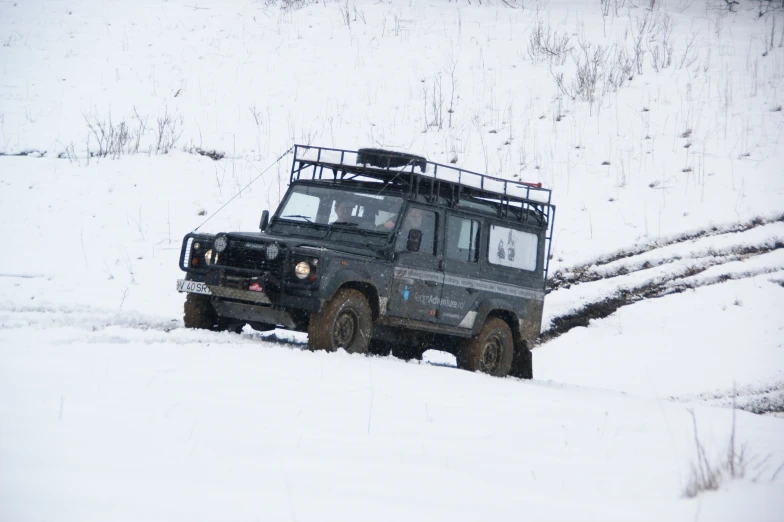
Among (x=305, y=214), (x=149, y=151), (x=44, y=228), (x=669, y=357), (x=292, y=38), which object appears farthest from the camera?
(x=292, y=38)

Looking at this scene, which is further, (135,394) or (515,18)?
(515,18)

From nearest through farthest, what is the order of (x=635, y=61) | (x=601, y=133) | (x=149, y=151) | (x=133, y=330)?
(x=133, y=330) < (x=149, y=151) < (x=601, y=133) < (x=635, y=61)

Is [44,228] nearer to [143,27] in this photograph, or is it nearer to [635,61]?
[143,27]

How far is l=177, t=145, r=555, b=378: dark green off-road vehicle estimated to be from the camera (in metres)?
7.39

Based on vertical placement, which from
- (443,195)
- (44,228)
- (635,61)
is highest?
(635,61)

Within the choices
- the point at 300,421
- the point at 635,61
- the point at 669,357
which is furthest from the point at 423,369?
the point at 635,61

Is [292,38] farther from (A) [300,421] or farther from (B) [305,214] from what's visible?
(A) [300,421]

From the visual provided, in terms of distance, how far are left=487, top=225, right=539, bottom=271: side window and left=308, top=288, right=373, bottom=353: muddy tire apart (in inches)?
85.3

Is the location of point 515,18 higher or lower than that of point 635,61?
higher

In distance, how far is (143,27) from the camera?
21938mm

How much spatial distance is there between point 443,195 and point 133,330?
356 cm

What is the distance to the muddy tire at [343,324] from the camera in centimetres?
725

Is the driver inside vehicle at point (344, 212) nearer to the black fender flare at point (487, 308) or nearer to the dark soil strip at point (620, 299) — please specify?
the black fender flare at point (487, 308)

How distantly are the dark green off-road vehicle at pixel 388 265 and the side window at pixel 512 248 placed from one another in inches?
0.5
